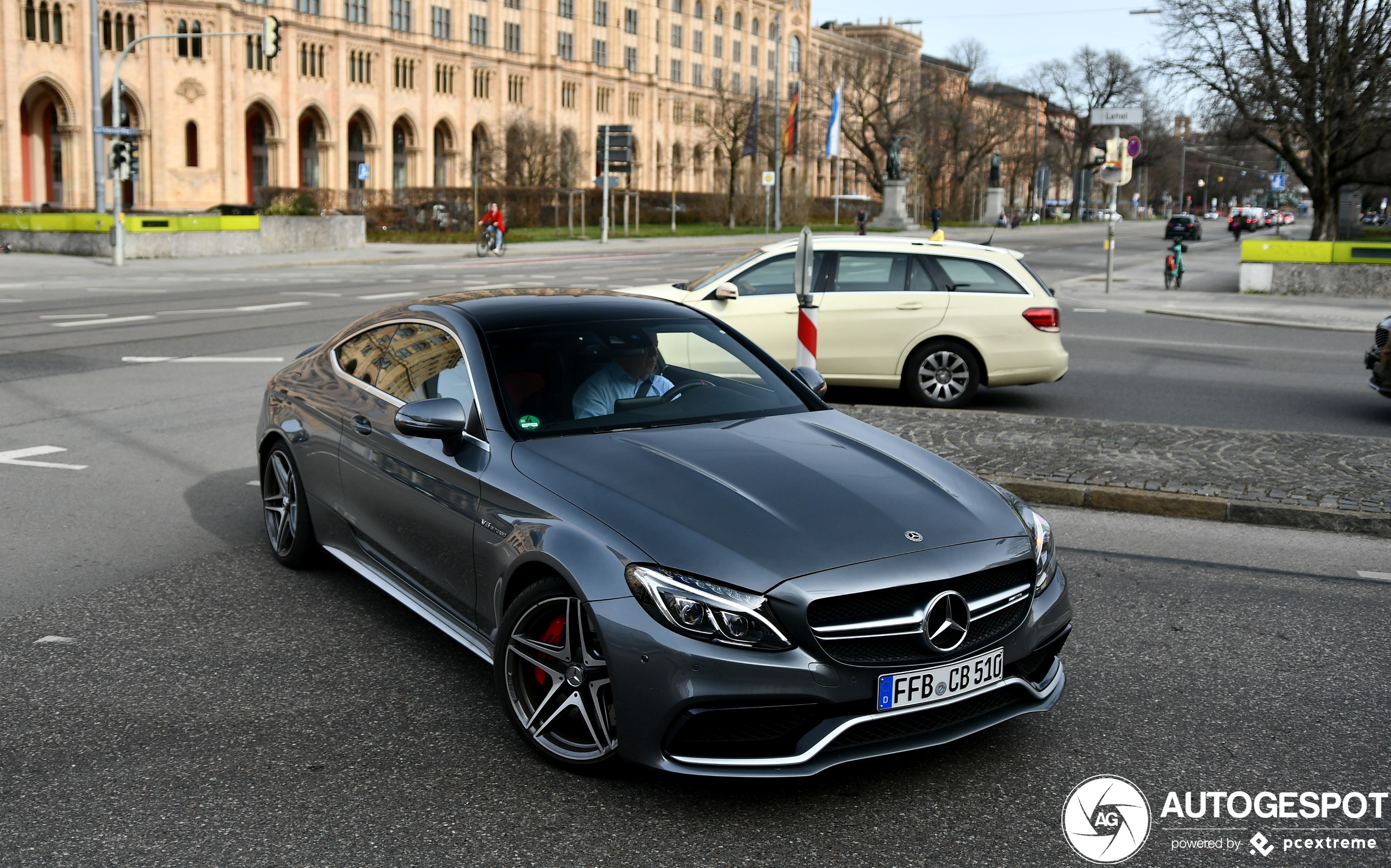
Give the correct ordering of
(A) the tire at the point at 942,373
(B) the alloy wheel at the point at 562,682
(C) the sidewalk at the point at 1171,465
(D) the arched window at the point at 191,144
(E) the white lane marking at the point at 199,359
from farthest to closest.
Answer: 1. (D) the arched window at the point at 191,144
2. (E) the white lane marking at the point at 199,359
3. (A) the tire at the point at 942,373
4. (C) the sidewalk at the point at 1171,465
5. (B) the alloy wheel at the point at 562,682

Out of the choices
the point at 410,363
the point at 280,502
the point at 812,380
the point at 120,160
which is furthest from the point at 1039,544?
the point at 120,160

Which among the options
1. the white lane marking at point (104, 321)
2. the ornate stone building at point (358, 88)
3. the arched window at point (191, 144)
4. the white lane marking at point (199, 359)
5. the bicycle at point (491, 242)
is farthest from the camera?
the arched window at point (191, 144)

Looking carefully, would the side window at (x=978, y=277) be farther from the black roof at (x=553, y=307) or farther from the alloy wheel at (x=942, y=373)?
the black roof at (x=553, y=307)

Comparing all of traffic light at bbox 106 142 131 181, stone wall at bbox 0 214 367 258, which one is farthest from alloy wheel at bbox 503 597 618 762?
stone wall at bbox 0 214 367 258

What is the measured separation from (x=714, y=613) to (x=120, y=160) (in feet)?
110

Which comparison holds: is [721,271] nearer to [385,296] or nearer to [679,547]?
[679,547]

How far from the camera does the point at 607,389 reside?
16.3ft

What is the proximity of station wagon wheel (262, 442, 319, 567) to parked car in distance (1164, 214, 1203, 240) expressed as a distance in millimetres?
68374

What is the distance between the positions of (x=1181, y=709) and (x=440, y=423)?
9.25 feet

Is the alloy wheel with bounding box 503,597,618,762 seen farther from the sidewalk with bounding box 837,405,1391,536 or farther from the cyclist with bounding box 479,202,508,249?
the cyclist with bounding box 479,202,508,249

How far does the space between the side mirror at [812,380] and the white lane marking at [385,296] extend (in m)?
17.6

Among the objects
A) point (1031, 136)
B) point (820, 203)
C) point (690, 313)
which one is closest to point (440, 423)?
point (690, 313)

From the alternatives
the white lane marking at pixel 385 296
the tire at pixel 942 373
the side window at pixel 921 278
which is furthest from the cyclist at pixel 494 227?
the tire at pixel 942 373

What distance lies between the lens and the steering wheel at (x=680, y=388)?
16.6 feet
